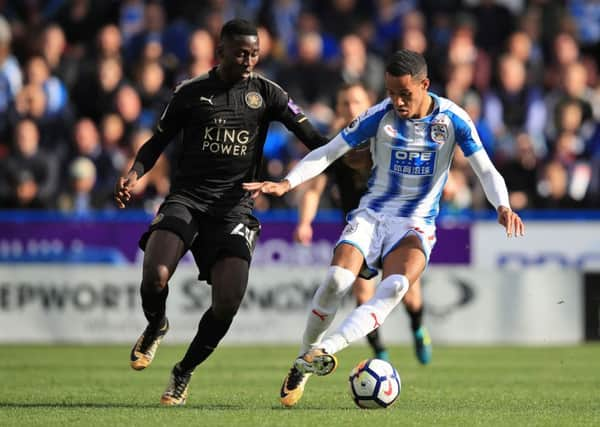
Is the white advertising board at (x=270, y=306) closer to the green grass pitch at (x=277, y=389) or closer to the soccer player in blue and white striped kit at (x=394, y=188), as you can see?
the green grass pitch at (x=277, y=389)

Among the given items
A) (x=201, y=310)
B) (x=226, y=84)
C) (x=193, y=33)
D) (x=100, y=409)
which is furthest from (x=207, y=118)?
(x=193, y=33)

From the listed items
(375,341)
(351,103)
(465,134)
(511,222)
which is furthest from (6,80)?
(511,222)

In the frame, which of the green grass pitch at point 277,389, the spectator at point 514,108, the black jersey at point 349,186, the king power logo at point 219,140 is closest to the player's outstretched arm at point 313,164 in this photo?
the king power logo at point 219,140

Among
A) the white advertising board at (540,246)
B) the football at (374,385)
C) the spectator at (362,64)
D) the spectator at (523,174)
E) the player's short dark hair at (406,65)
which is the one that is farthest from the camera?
the spectator at (362,64)

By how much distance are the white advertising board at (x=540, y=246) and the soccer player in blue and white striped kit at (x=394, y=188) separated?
26.4 ft

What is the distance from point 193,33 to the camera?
64.2 feet

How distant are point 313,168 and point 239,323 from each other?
7971mm

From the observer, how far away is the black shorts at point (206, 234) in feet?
29.3

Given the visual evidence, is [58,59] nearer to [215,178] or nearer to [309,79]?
[309,79]

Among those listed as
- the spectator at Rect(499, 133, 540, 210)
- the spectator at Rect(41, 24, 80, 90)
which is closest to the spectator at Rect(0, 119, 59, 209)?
the spectator at Rect(41, 24, 80, 90)

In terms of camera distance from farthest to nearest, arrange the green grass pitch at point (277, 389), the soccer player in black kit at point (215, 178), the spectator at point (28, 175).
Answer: the spectator at point (28, 175) < the soccer player in black kit at point (215, 178) < the green grass pitch at point (277, 389)

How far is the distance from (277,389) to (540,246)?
7612 mm

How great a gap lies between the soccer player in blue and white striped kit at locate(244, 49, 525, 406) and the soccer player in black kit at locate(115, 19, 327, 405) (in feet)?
1.19

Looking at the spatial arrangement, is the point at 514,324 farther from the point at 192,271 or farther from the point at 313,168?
the point at 313,168
